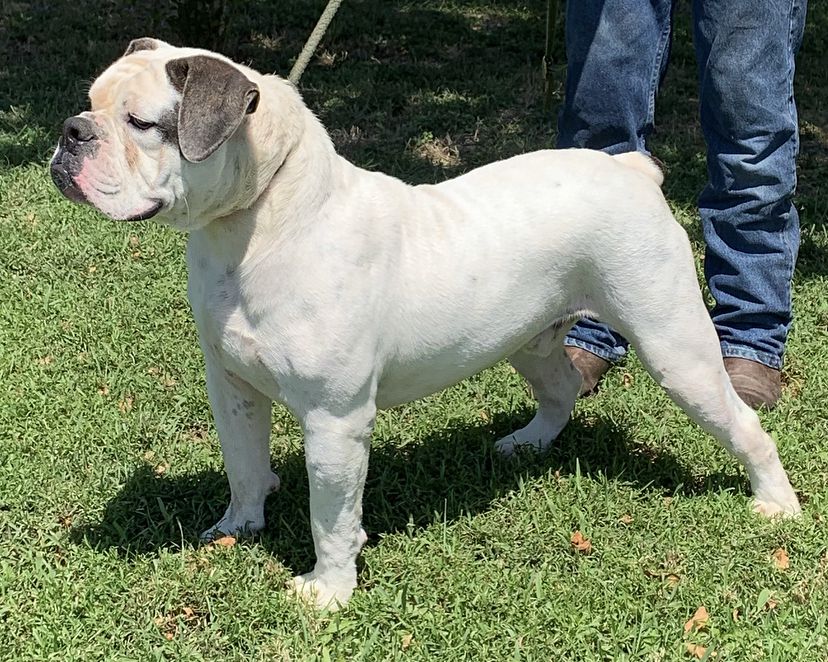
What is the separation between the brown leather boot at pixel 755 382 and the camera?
14.8 ft

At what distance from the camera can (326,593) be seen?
3365 millimetres

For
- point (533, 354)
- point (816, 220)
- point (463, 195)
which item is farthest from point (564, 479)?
point (816, 220)

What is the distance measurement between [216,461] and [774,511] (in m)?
2.16

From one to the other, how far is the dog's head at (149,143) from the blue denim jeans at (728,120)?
6.56 ft

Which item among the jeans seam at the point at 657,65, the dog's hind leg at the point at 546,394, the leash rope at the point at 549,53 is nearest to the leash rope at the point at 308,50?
the dog's hind leg at the point at 546,394

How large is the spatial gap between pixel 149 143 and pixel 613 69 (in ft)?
7.30

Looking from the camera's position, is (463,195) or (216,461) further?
(216,461)

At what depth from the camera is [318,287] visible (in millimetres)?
2984

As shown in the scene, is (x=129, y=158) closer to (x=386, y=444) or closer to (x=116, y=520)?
(x=116, y=520)

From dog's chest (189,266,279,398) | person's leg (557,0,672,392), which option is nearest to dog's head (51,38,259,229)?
dog's chest (189,266,279,398)

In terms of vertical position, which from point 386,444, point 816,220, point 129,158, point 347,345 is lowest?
point 816,220

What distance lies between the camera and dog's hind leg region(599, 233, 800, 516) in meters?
3.42

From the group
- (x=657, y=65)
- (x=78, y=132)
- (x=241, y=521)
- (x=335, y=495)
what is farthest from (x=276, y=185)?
(x=657, y=65)

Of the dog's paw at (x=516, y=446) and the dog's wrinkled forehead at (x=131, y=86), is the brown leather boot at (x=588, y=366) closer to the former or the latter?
the dog's paw at (x=516, y=446)
